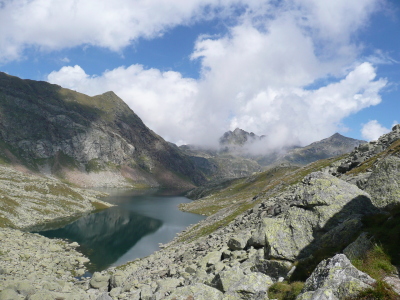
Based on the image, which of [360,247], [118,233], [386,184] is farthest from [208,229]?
[360,247]

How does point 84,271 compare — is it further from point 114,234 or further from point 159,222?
point 159,222

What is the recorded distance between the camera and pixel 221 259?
26609 mm

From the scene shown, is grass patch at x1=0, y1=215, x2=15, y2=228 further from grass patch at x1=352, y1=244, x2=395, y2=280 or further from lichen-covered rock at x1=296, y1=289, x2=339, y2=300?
grass patch at x1=352, y1=244, x2=395, y2=280

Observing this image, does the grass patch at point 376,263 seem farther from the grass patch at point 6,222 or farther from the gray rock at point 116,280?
the grass patch at point 6,222

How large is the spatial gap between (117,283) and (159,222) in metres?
72.4

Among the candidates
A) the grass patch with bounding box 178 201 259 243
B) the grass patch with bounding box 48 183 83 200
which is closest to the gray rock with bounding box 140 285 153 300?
the grass patch with bounding box 178 201 259 243

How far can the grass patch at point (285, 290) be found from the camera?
1208 centimetres

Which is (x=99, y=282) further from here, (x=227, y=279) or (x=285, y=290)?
(x=285, y=290)

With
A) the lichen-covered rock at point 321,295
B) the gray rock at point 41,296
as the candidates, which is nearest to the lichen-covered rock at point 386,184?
the lichen-covered rock at point 321,295

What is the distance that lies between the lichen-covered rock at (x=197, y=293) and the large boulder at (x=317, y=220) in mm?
4726

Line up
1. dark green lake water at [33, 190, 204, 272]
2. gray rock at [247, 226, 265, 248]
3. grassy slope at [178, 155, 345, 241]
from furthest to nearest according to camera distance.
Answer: grassy slope at [178, 155, 345, 241] → dark green lake water at [33, 190, 204, 272] → gray rock at [247, 226, 265, 248]

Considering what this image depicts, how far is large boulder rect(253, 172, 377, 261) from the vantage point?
16609 millimetres

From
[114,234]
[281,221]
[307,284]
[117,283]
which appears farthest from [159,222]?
[307,284]

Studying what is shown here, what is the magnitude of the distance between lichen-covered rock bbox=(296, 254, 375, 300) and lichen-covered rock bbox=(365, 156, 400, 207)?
10.1 m
